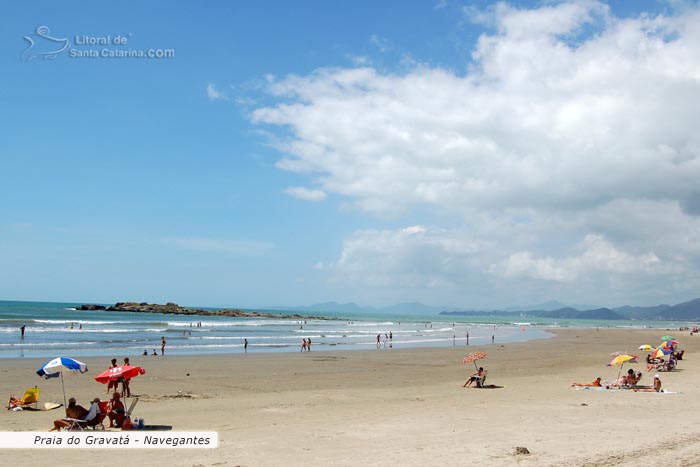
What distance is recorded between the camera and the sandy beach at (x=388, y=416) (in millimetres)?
10047

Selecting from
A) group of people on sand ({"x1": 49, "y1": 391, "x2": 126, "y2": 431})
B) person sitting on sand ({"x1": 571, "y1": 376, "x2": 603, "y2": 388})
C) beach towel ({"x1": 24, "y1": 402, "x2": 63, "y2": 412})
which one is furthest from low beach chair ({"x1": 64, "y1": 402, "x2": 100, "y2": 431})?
person sitting on sand ({"x1": 571, "y1": 376, "x2": 603, "y2": 388})

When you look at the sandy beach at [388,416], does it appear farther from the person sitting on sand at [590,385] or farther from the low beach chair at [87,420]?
the low beach chair at [87,420]

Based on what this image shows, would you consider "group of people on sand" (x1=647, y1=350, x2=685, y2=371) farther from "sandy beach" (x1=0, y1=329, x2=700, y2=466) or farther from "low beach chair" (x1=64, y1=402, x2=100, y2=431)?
"low beach chair" (x1=64, y1=402, x2=100, y2=431)

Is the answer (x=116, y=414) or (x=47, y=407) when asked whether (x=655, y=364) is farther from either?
(x=47, y=407)

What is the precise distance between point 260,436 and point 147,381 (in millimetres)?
11942

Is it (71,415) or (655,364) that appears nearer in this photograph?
(71,415)

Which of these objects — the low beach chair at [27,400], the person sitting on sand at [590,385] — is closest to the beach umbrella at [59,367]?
the low beach chair at [27,400]

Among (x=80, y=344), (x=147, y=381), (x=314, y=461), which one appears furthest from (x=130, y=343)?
(x=314, y=461)

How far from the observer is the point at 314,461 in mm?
9742
